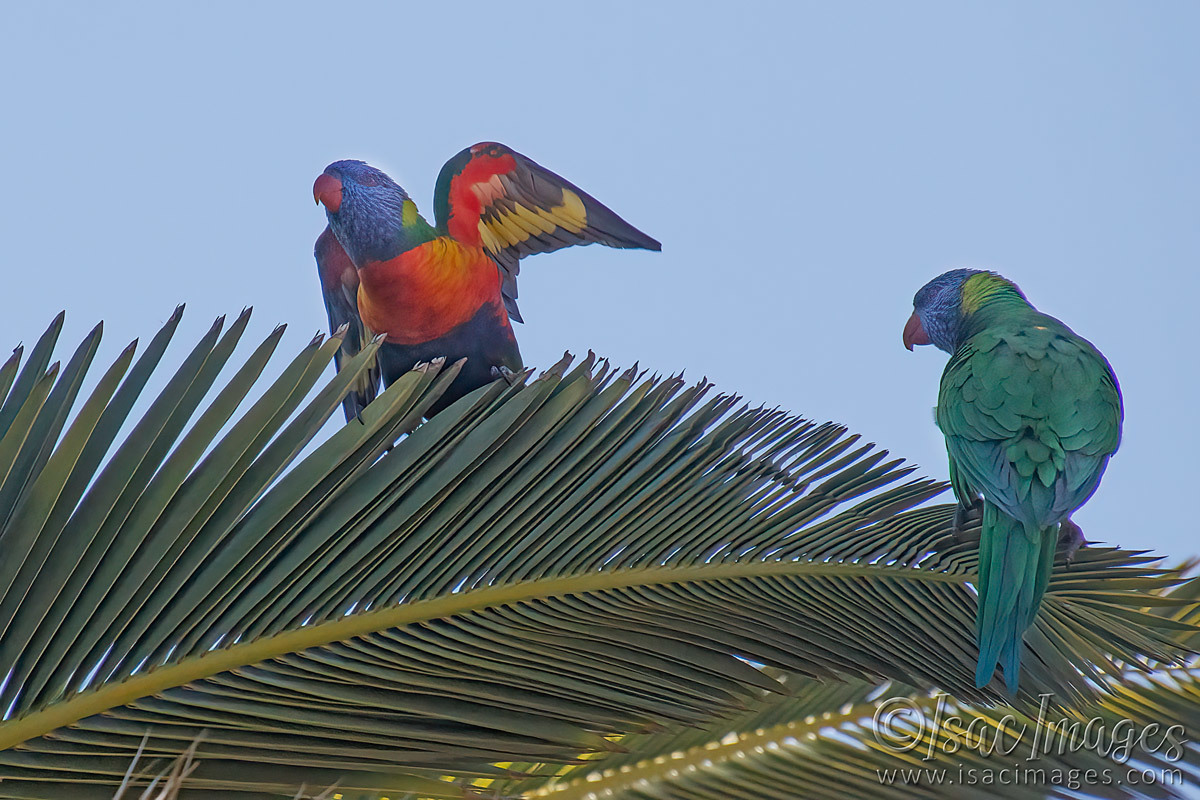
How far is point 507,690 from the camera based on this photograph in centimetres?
131

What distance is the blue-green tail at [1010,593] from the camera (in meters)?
1.30

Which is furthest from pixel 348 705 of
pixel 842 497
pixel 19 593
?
pixel 842 497

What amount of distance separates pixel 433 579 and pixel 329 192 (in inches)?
32.4

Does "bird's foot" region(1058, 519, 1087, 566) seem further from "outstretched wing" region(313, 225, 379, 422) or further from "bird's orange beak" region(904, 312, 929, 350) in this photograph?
"outstretched wing" region(313, 225, 379, 422)

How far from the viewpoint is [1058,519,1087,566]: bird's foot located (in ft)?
4.93

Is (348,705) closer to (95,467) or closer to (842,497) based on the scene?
(95,467)

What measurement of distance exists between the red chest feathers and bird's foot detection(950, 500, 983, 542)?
0.92 meters

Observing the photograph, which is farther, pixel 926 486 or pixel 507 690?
pixel 926 486

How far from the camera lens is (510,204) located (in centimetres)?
199

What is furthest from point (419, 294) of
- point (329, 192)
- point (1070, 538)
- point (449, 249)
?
point (1070, 538)

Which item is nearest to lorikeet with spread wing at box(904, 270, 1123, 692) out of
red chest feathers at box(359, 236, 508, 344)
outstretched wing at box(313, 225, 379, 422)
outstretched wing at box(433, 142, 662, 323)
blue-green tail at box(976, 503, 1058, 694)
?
blue-green tail at box(976, 503, 1058, 694)

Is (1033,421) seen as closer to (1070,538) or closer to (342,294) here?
(1070,538)

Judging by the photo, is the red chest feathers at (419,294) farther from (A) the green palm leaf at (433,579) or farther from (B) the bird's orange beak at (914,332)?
(B) the bird's orange beak at (914,332)

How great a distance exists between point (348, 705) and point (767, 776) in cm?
93
